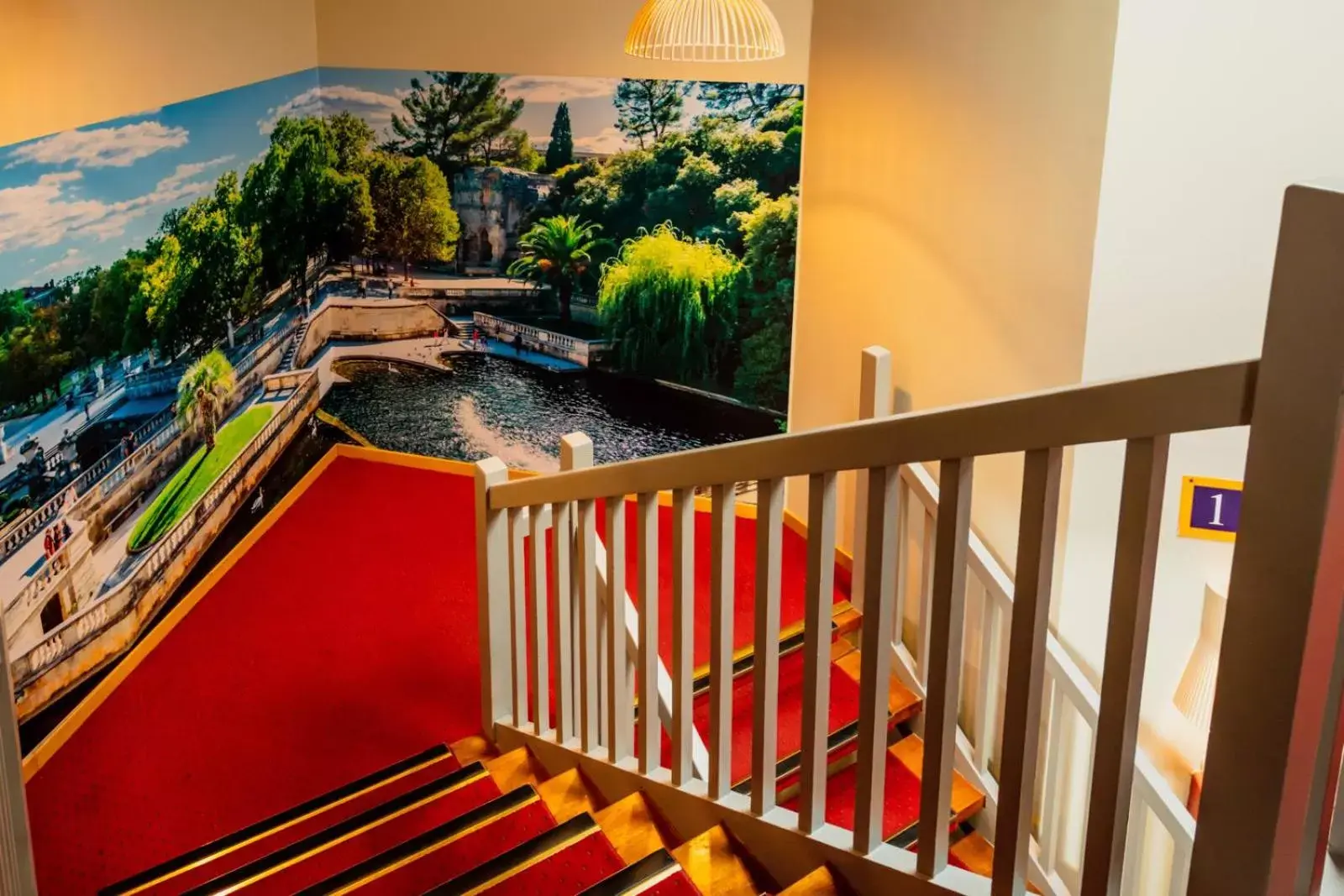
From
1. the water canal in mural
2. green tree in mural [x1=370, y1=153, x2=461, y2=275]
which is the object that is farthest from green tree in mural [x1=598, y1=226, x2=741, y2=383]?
green tree in mural [x1=370, y1=153, x2=461, y2=275]

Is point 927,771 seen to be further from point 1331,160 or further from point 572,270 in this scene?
point 572,270

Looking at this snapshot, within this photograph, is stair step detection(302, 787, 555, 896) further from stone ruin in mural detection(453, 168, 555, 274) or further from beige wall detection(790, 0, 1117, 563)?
stone ruin in mural detection(453, 168, 555, 274)

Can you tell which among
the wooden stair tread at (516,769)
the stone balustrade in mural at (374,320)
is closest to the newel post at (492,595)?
the wooden stair tread at (516,769)

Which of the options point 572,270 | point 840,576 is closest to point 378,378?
point 572,270

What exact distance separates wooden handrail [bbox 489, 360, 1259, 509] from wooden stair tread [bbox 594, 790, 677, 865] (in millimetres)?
800

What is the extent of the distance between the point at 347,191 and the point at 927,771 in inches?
176

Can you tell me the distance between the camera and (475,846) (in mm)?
2887

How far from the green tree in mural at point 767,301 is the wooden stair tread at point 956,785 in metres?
1.83

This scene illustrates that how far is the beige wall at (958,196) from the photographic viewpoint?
326cm

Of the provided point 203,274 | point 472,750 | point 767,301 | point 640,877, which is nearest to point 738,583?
point 767,301

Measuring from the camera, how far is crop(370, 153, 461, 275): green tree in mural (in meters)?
5.58

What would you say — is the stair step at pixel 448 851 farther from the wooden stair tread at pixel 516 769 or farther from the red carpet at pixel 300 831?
the red carpet at pixel 300 831

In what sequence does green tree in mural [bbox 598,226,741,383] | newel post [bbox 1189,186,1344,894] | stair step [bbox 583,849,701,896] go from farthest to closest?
green tree in mural [bbox 598,226,741,383], stair step [bbox 583,849,701,896], newel post [bbox 1189,186,1344,894]

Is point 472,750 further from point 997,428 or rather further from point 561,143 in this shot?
A: point 561,143
